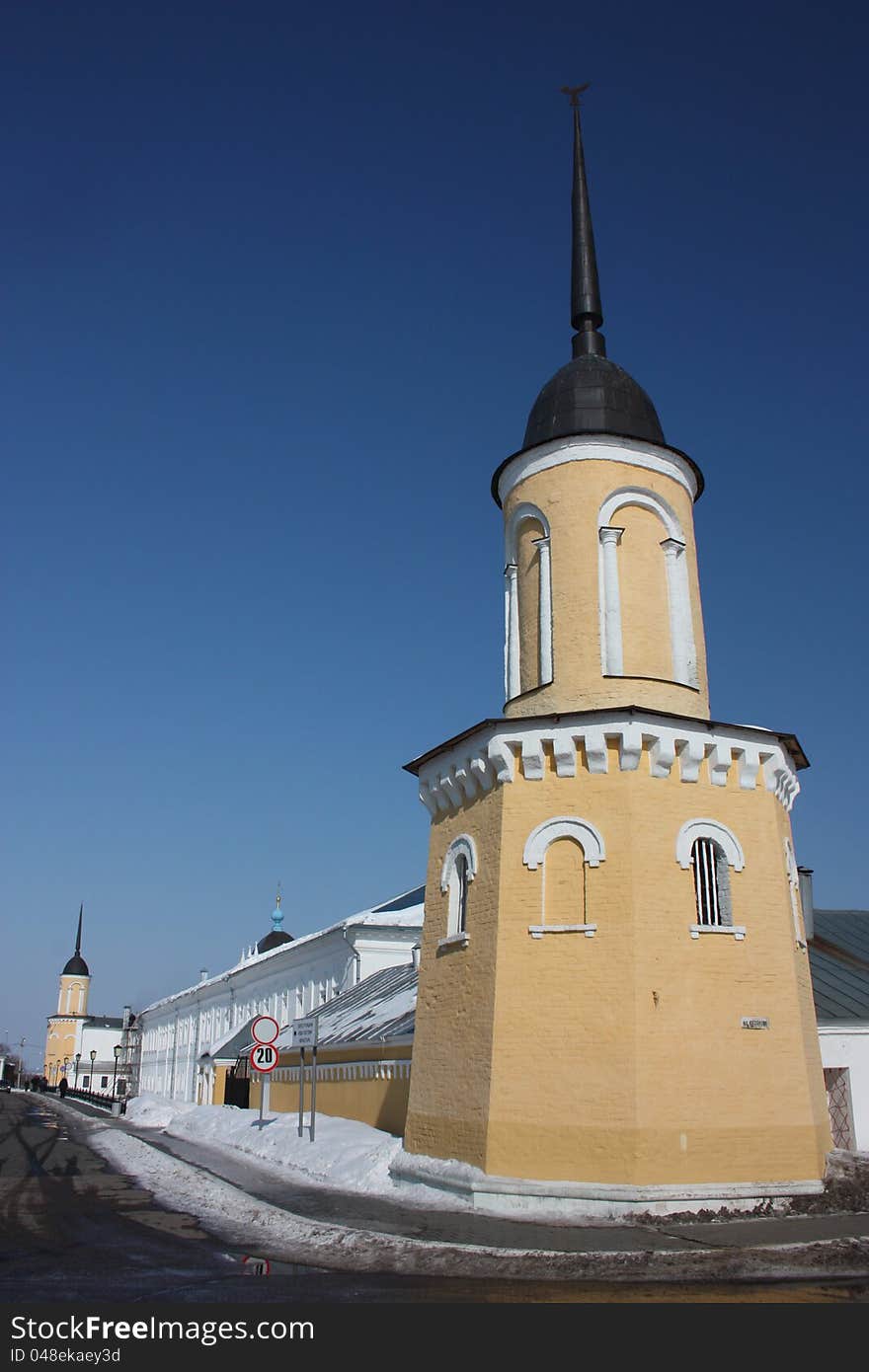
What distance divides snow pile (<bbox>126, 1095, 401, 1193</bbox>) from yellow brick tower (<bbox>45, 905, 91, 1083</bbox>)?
122 meters

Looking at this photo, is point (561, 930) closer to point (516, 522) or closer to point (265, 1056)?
point (516, 522)

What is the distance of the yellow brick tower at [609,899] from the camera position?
42.5 feet

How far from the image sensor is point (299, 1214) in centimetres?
1220

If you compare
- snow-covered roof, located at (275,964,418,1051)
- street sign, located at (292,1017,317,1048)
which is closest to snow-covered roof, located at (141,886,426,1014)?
snow-covered roof, located at (275,964,418,1051)

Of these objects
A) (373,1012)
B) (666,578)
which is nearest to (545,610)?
(666,578)

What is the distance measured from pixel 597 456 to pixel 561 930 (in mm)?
7884

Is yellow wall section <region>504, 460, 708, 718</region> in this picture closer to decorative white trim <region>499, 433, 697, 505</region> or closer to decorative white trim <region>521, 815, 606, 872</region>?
decorative white trim <region>499, 433, 697, 505</region>

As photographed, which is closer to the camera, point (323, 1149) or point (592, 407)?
point (592, 407)

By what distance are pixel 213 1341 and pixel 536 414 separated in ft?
49.3

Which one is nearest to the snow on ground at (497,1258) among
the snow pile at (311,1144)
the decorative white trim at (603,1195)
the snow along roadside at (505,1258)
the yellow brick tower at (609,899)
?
the snow along roadside at (505,1258)

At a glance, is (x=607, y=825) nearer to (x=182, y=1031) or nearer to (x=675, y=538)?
(x=675, y=538)

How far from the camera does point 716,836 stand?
14516 millimetres

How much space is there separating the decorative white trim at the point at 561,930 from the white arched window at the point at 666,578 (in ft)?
13.7

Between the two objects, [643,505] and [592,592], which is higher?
[643,505]
